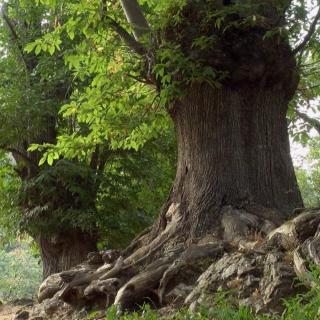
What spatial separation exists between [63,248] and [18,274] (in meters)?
39.5

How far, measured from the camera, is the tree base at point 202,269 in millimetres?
5582

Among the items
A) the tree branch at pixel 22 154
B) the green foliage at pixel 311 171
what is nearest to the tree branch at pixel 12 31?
the tree branch at pixel 22 154

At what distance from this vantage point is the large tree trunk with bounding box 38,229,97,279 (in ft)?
42.3

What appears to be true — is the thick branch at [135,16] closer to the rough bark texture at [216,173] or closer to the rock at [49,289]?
the rough bark texture at [216,173]

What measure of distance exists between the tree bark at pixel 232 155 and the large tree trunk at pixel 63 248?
532cm

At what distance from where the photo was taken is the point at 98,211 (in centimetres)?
1325

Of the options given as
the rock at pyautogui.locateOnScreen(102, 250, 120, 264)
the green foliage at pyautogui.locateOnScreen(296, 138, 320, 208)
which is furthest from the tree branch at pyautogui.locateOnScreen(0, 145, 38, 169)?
the green foliage at pyautogui.locateOnScreen(296, 138, 320, 208)

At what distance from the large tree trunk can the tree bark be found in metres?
5.32

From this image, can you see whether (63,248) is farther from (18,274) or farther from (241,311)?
(18,274)

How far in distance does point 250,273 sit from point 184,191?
2.41 meters

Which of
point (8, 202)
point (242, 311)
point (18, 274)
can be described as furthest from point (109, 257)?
point (18, 274)

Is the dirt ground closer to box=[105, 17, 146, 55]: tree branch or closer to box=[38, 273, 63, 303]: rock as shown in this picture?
box=[38, 273, 63, 303]: rock

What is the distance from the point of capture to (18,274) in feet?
165

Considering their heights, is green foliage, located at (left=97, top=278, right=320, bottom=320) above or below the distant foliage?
above
